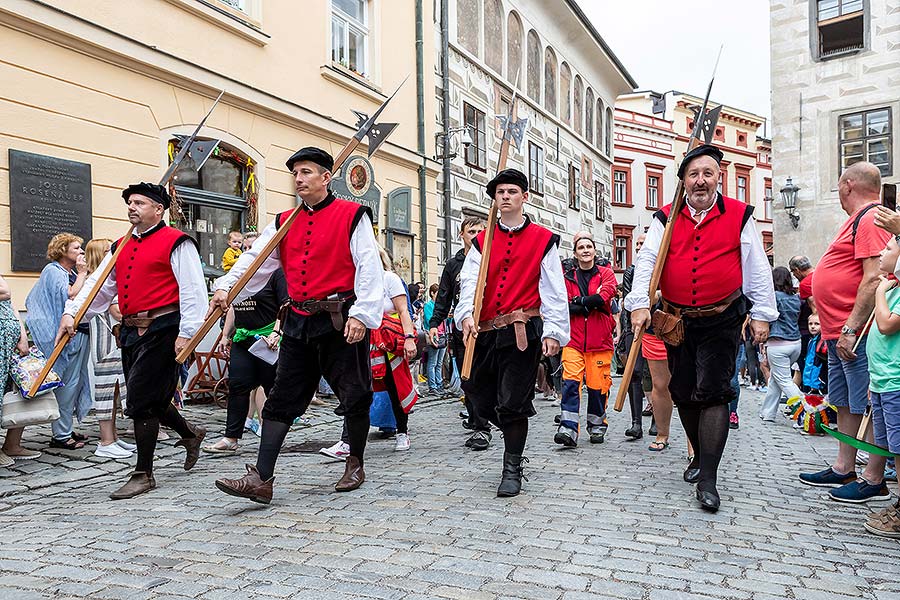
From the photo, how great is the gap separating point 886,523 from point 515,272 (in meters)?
2.44

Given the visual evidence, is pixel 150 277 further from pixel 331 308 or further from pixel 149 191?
pixel 331 308

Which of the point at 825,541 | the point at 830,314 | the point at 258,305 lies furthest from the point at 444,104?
the point at 825,541

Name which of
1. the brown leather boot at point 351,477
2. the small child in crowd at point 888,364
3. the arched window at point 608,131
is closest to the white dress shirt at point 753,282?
the small child in crowd at point 888,364

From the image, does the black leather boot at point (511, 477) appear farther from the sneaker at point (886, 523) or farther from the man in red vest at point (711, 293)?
the sneaker at point (886, 523)

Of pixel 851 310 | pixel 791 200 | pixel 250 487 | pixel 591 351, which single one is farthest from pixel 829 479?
pixel 791 200

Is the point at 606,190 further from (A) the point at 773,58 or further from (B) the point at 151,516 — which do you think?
(B) the point at 151,516

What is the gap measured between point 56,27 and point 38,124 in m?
1.05

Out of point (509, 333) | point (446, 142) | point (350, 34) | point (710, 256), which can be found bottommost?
point (509, 333)

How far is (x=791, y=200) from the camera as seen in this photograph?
22062mm

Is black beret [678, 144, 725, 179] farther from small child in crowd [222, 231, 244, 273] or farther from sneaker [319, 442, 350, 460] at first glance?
small child in crowd [222, 231, 244, 273]

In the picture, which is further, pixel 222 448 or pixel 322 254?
pixel 222 448

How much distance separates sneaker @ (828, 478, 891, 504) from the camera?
4.63m

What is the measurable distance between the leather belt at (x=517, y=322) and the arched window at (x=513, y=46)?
16.4m

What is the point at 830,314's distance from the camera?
508 centimetres
